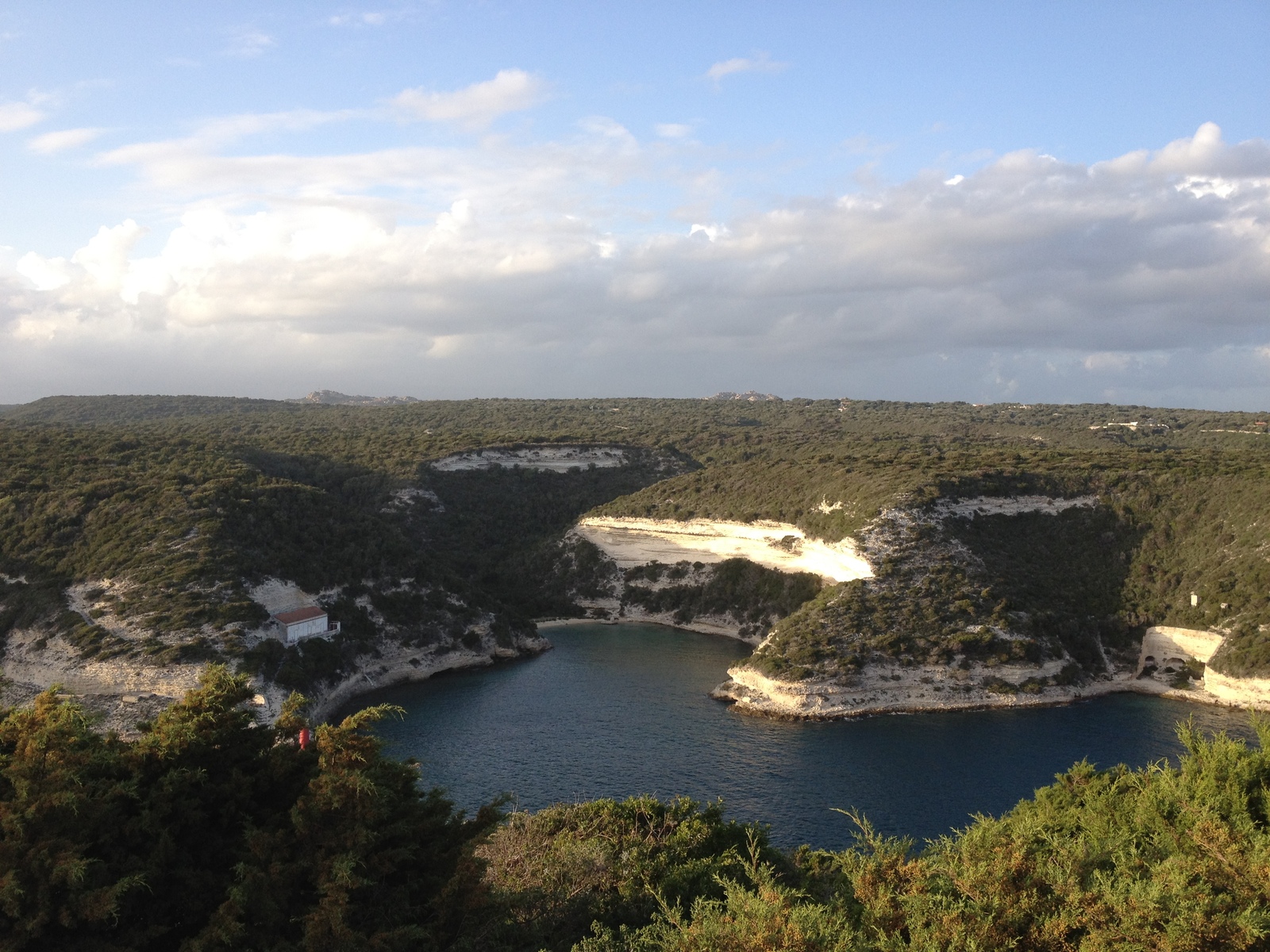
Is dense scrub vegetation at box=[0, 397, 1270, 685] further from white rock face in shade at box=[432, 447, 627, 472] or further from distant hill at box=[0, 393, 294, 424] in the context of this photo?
distant hill at box=[0, 393, 294, 424]

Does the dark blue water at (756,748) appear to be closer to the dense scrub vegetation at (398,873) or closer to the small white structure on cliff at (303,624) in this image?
the small white structure on cliff at (303,624)

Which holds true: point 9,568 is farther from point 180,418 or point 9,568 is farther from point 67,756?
point 180,418

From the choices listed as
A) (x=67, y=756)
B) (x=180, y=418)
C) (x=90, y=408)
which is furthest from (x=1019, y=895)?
(x=90, y=408)

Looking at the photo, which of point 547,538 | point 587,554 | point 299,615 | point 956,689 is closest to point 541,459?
point 547,538

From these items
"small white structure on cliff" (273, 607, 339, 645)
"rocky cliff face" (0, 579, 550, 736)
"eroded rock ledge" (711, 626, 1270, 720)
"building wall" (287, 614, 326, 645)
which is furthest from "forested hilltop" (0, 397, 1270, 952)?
"small white structure on cliff" (273, 607, 339, 645)

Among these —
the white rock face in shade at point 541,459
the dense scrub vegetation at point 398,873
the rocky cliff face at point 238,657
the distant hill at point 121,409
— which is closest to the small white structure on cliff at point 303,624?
the rocky cliff face at point 238,657

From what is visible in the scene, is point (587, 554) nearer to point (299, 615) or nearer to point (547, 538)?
point (547, 538)

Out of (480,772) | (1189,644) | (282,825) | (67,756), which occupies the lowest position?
(480,772)
